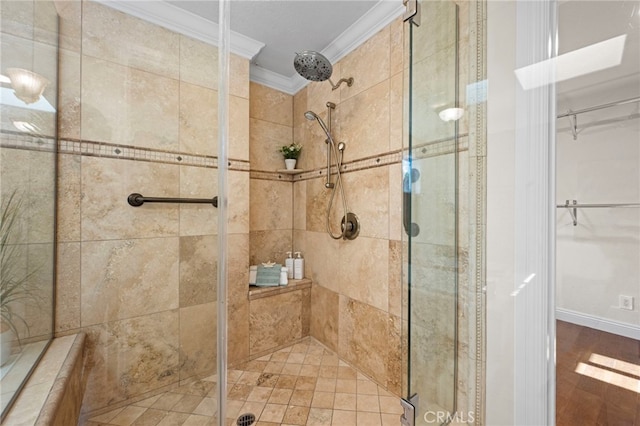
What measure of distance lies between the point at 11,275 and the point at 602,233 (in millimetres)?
2012

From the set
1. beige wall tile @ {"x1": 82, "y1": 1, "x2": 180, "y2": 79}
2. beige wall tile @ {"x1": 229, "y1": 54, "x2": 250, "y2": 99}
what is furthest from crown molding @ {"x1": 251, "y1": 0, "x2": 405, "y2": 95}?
beige wall tile @ {"x1": 82, "y1": 1, "x2": 180, "y2": 79}

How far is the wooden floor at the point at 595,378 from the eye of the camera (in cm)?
74

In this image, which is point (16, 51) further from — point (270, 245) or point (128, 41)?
point (270, 245)

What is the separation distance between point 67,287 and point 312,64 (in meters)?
1.74

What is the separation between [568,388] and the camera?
85 centimetres

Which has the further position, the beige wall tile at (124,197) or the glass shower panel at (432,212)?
the beige wall tile at (124,197)

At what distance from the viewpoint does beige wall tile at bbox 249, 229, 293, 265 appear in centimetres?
210

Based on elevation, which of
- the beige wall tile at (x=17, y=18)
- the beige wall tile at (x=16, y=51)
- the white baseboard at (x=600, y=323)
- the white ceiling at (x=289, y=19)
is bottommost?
the white baseboard at (x=600, y=323)

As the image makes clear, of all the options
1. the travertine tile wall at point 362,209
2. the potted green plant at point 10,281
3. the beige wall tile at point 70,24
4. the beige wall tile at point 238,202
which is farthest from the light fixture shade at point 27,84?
the travertine tile wall at point 362,209

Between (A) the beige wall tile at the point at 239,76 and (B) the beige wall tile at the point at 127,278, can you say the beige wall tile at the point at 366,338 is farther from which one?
(A) the beige wall tile at the point at 239,76

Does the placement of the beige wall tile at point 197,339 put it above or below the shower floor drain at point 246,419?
above

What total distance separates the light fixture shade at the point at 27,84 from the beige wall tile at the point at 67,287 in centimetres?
65

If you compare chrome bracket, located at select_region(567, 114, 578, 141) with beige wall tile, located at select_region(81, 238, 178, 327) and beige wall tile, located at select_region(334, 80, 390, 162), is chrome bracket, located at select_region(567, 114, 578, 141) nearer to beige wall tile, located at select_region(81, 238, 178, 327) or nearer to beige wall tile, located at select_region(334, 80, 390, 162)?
beige wall tile, located at select_region(334, 80, 390, 162)

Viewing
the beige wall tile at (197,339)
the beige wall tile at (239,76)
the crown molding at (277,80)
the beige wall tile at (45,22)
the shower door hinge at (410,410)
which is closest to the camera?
the shower door hinge at (410,410)
